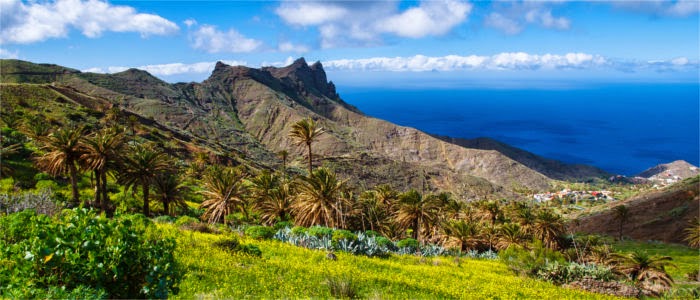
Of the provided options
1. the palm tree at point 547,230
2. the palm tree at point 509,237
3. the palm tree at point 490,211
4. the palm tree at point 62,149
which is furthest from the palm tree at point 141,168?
the palm tree at point 490,211

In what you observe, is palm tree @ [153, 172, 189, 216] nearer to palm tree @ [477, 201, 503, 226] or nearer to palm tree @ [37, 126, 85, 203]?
palm tree @ [37, 126, 85, 203]

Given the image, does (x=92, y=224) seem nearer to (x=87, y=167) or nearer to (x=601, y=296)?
(x=601, y=296)

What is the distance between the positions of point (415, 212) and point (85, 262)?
3883 centimetres

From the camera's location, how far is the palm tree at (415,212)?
43.2 metres

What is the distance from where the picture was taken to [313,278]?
47.0 feet

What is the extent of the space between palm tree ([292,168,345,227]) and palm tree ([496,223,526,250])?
66.9 feet

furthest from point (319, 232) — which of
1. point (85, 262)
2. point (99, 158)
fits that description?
point (85, 262)

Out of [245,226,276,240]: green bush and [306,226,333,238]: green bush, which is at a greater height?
[245,226,276,240]: green bush

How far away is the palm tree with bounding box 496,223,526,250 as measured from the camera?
146 ft

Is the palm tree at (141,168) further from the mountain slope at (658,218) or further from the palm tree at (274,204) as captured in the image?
A: the mountain slope at (658,218)

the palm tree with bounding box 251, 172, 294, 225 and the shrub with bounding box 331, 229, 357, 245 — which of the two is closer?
the shrub with bounding box 331, 229, 357, 245

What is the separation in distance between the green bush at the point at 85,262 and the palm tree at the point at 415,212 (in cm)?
3598

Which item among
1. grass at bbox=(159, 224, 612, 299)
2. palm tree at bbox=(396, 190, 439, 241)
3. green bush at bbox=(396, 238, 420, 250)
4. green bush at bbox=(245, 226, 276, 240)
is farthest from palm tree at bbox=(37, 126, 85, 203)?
palm tree at bbox=(396, 190, 439, 241)

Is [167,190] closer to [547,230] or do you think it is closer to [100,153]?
[100,153]
